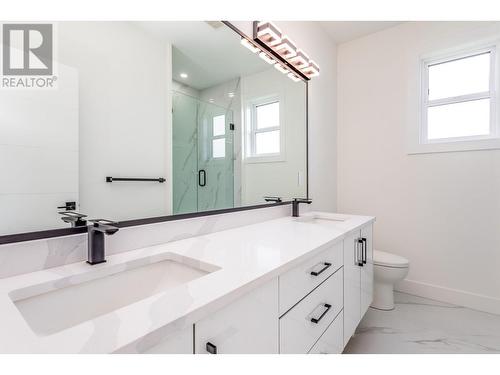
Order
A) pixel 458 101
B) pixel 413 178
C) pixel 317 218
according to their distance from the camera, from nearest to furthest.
→ pixel 317 218 < pixel 458 101 < pixel 413 178

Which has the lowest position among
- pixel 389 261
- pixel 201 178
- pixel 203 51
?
pixel 389 261

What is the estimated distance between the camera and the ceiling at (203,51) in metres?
1.11

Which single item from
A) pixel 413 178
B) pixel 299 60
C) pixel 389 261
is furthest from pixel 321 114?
pixel 389 261

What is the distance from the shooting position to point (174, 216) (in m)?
1.12

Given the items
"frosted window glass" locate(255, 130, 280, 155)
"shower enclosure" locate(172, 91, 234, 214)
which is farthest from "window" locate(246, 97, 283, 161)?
"shower enclosure" locate(172, 91, 234, 214)

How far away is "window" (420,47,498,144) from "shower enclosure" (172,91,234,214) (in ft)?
6.50

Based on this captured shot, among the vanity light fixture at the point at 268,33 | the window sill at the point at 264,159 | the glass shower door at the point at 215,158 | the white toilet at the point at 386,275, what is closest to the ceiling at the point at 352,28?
the vanity light fixture at the point at 268,33

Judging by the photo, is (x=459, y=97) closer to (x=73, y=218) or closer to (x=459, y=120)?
(x=459, y=120)

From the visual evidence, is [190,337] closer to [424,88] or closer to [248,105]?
[248,105]

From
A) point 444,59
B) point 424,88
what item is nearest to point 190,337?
point 424,88

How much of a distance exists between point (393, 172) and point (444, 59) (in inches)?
43.1

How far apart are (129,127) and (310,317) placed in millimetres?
1010

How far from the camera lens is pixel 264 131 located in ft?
5.82
